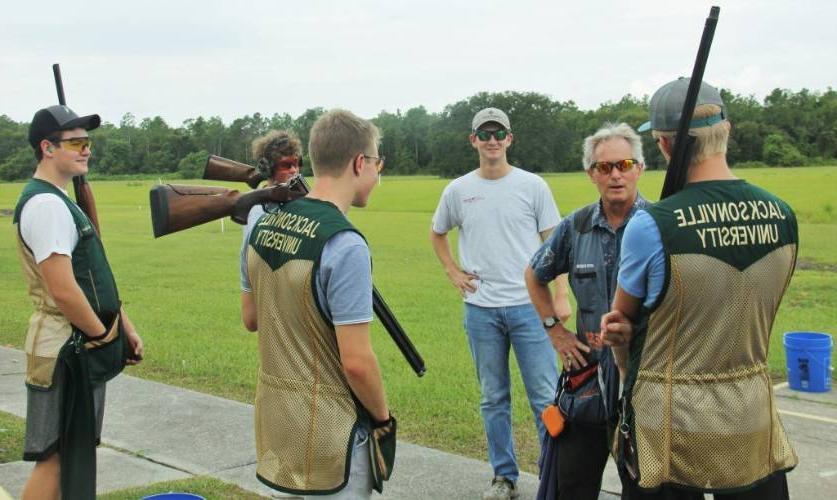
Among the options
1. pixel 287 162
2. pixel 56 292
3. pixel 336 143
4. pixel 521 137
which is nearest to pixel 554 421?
pixel 336 143

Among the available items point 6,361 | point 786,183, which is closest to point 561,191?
point 786,183

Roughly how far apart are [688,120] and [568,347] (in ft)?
4.61

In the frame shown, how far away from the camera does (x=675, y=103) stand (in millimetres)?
3027

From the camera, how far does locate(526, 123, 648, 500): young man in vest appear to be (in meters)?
3.82

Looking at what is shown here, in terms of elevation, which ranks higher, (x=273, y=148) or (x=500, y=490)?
(x=273, y=148)

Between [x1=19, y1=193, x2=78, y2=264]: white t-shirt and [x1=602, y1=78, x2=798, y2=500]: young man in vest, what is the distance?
263 cm

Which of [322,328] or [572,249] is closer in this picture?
[322,328]

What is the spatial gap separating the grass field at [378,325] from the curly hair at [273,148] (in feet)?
8.43

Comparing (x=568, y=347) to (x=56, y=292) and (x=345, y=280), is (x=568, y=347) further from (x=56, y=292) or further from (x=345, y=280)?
(x=56, y=292)

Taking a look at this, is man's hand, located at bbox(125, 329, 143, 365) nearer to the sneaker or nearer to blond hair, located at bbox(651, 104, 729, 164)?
the sneaker

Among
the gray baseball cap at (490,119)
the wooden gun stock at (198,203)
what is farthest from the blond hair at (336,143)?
the gray baseball cap at (490,119)

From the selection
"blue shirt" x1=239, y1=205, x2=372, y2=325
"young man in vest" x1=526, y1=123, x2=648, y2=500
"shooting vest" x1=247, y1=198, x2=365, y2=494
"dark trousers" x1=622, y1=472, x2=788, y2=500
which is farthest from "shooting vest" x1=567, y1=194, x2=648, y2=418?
"blue shirt" x1=239, y1=205, x2=372, y2=325

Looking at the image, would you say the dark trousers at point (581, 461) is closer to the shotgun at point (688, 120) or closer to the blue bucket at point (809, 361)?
the shotgun at point (688, 120)

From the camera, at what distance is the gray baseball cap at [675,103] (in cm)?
296
